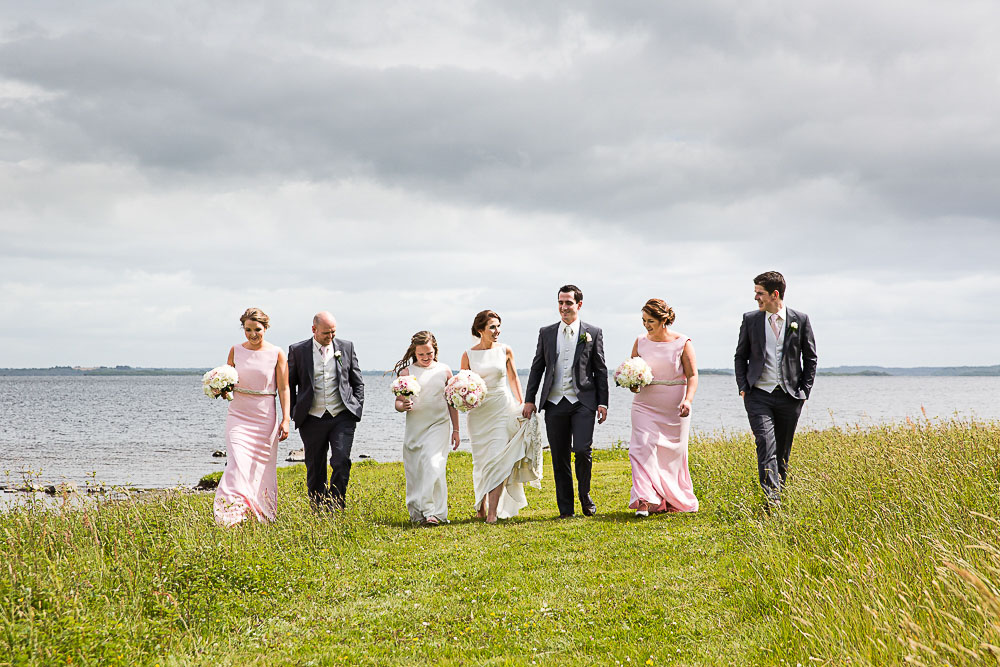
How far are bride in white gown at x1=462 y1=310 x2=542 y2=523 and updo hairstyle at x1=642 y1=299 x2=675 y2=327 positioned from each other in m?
2.10

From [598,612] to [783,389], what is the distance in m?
4.38

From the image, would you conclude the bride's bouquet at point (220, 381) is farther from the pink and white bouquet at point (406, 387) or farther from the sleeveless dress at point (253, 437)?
the pink and white bouquet at point (406, 387)

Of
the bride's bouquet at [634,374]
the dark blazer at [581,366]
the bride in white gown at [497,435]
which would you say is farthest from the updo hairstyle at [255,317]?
the bride's bouquet at [634,374]

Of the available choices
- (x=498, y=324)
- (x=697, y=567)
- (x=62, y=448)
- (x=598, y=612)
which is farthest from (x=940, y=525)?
(x=62, y=448)

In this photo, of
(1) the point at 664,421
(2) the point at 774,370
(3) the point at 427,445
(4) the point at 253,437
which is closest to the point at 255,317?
(4) the point at 253,437

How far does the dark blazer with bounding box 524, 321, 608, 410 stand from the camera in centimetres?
1005

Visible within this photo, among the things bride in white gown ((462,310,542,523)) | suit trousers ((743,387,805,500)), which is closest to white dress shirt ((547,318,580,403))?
bride in white gown ((462,310,542,523))

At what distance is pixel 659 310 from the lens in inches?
400

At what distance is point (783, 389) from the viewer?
9.23m

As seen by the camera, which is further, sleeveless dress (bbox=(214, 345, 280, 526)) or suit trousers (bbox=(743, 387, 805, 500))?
sleeveless dress (bbox=(214, 345, 280, 526))

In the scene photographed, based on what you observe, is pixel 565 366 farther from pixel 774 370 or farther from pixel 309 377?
pixel 309 377

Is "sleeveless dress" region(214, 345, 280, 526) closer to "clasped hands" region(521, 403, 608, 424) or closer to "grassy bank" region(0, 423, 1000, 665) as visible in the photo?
"grassy bank" region(0, 423, 1000, 665)

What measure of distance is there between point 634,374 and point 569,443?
135cm

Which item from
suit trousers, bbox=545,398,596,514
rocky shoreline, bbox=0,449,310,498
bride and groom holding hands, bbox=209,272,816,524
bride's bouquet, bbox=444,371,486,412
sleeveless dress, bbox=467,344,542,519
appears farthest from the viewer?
sleeveless dress, bbox=467,344,542,519
